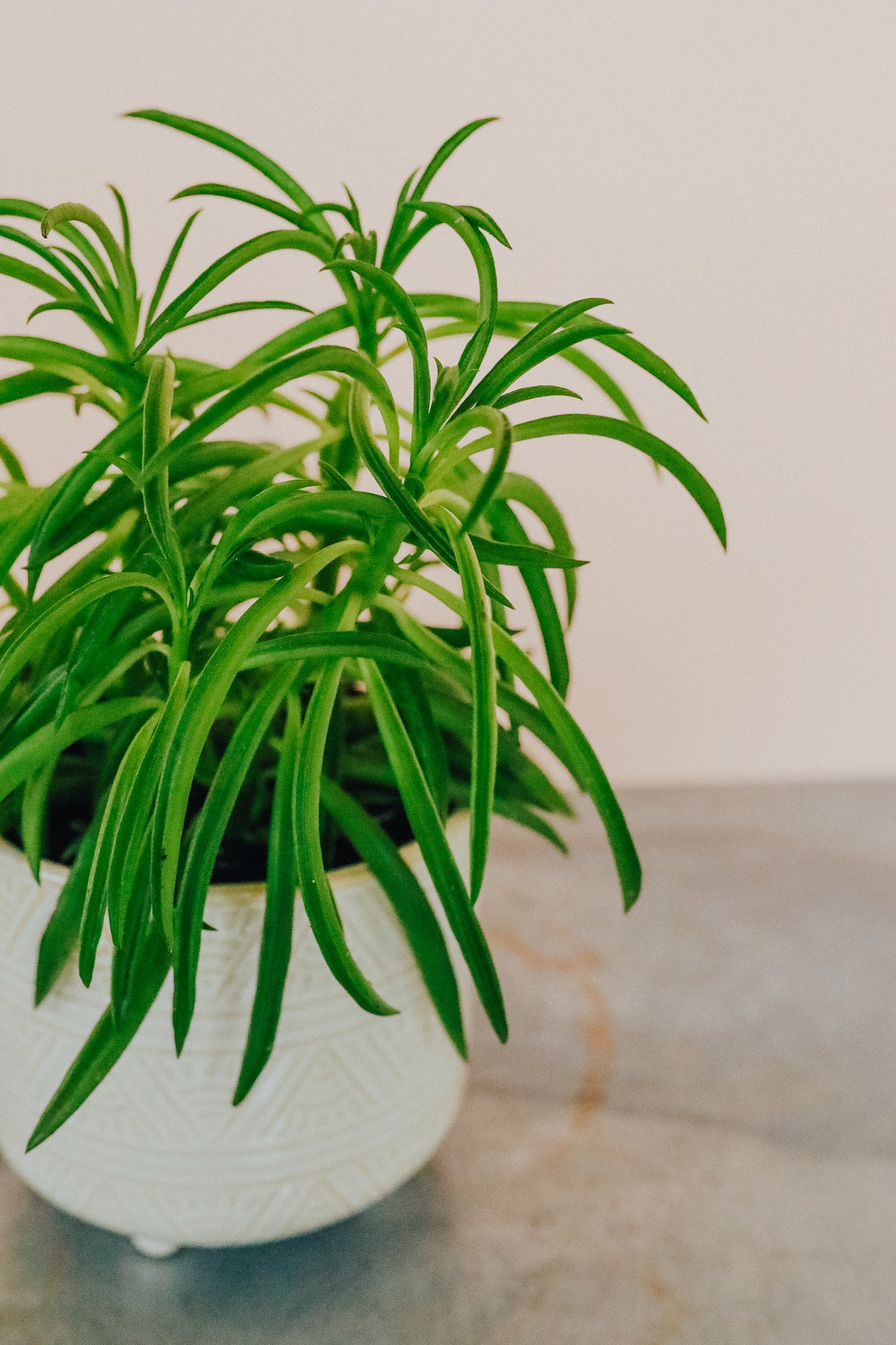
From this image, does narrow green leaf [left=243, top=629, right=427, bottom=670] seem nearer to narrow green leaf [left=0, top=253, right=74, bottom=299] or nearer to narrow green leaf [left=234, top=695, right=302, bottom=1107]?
narrow green leaf [left=234, top=695, right=302, bottom=1107]

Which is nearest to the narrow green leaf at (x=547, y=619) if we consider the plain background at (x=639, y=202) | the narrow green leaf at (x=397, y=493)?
the narrow green leaf at (x=397, y=493)

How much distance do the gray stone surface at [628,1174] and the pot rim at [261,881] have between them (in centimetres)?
25

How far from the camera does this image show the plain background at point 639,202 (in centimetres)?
97

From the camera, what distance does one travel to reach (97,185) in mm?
990

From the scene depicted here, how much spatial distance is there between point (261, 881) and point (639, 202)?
2.44 ft

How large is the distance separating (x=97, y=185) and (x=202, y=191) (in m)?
0.55

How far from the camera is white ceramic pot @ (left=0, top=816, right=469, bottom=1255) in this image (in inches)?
21.6

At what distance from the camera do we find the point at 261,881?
62 centimetres

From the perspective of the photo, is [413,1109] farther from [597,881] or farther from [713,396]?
[713,396]

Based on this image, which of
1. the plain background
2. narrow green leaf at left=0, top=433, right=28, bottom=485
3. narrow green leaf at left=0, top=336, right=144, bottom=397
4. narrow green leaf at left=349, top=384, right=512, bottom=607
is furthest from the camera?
the plain background

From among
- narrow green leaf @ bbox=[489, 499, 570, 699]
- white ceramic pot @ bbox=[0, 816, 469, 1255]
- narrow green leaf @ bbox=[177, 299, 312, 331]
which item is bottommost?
white ceramic pot @ bbox=[0, 816, 469, 1255]

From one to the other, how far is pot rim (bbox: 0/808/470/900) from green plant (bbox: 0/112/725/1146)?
10 mm

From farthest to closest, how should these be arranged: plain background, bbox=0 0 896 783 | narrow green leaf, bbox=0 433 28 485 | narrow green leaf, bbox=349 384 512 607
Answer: plain background, bbox=0 0 896 783 → narrow green leaf, bbox=0 433 28 485 → narrow green leaf, bbox=349 384 512 607

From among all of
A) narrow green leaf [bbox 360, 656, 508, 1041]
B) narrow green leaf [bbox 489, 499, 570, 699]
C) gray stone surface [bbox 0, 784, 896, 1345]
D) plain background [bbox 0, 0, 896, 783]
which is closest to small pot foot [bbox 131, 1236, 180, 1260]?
gray stone surface [bbox 0, 784, 896, 1345]
